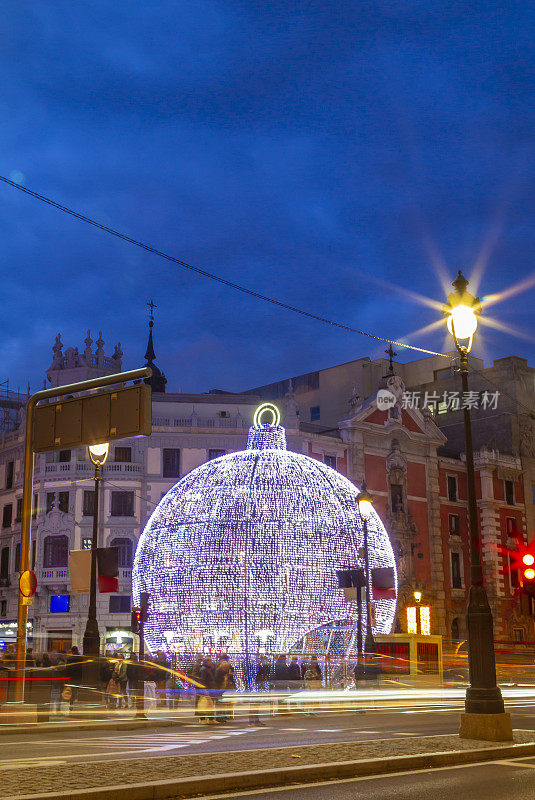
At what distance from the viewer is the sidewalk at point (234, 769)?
8195mm

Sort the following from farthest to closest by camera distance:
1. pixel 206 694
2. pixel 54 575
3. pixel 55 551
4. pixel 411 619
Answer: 1. pixel 411 619
2. pixel 55 551
3. pixel 54 575
4. pixel 206 694

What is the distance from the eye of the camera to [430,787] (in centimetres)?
906

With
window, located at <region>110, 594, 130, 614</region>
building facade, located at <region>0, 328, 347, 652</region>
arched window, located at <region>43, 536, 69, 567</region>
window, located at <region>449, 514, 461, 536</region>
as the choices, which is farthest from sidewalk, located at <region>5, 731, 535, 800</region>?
window, located at <region>449, 514, 461, 536</region>

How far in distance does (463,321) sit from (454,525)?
4323 centimetres

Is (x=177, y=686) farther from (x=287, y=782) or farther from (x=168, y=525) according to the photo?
(x=287, y=782)

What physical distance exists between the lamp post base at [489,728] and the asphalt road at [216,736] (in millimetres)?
1970

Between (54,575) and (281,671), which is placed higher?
(54,575)

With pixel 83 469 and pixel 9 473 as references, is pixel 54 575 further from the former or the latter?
pixel 9 473

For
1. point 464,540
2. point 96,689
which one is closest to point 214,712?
point 96,689

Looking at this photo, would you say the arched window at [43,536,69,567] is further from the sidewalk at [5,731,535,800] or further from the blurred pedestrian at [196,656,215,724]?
the sidewalk at [5,731,535,800]

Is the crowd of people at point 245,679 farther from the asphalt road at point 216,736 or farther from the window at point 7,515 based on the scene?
the window at point 7,515

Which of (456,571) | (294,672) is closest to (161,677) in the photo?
(294,672)

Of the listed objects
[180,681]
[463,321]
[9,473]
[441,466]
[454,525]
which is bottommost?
[180,681]

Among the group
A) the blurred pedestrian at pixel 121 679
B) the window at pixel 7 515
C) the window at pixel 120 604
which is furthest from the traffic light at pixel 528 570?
the window at pixel 7 515
